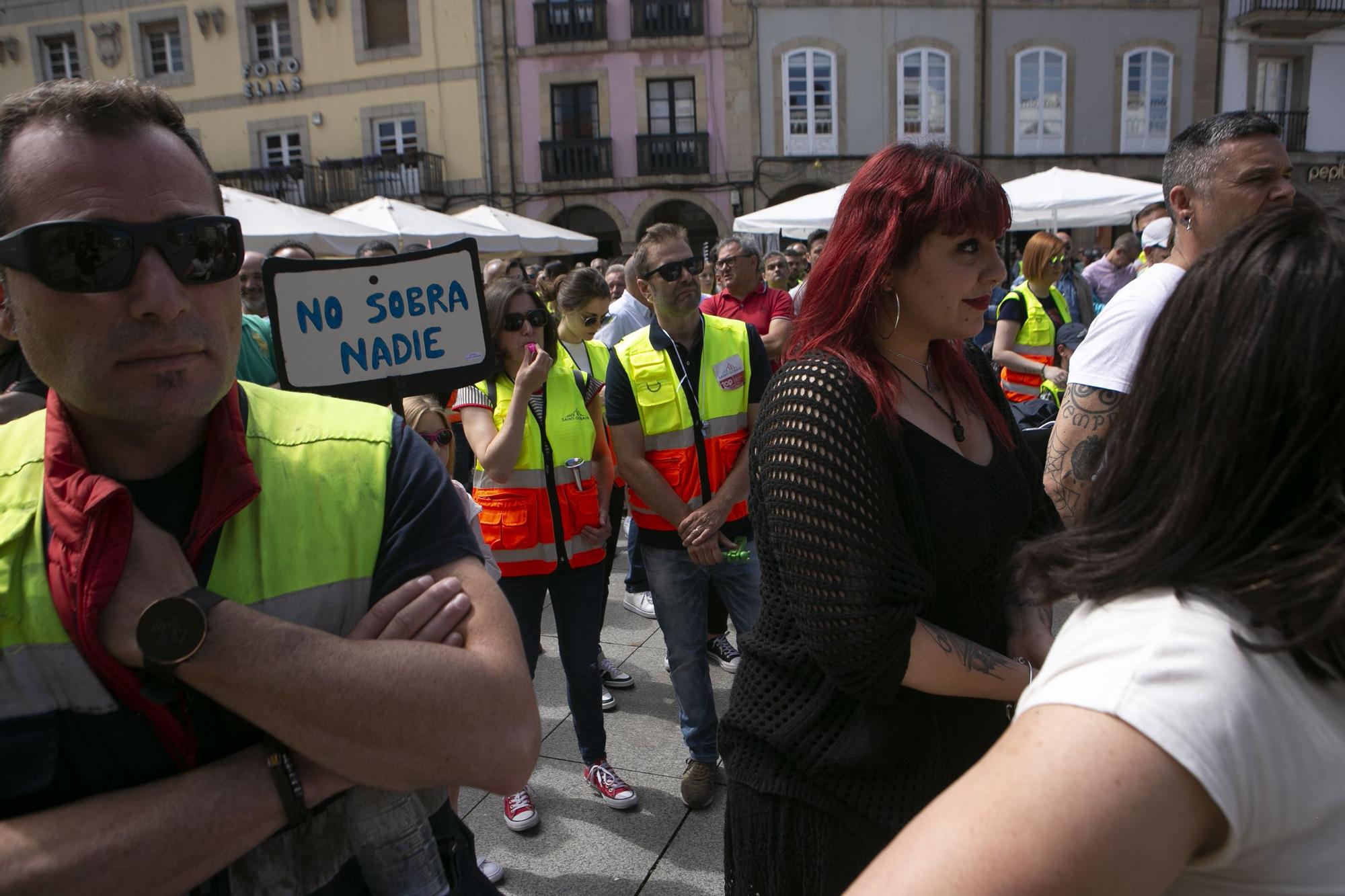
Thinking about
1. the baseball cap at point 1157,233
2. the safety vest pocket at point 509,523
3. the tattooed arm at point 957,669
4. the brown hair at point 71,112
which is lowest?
the safety vest pocket at point 509,523

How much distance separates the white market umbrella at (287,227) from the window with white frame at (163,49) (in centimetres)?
1781

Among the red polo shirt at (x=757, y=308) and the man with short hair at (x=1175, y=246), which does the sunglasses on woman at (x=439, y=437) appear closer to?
the man with short hair at (x=1175, y=246)

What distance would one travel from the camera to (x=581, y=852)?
313 cm

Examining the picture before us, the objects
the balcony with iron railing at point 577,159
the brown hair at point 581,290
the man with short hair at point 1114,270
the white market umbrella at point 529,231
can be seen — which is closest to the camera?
the brown hair at point 581,290

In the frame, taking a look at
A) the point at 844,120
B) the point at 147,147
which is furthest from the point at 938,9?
the point at 147,147

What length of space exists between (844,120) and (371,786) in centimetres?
2223

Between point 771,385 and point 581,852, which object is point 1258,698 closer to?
point 771,385

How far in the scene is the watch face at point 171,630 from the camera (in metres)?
0.99

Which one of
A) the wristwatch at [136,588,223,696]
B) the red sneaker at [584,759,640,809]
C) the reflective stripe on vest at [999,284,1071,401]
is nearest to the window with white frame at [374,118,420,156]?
the reflective stripe on vest at [999,284,1071,401]

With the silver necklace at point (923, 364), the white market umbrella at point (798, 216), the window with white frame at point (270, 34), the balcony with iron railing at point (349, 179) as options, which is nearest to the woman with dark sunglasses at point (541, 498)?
the silver necklace at point (923, 364)

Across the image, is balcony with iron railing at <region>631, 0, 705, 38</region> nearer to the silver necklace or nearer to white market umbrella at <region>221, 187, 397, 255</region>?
white market umbrella at <region>221, 187, 397, 255</region>

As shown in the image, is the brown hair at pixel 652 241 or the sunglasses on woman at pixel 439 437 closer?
the sunglasses on woman at pixel 439 437

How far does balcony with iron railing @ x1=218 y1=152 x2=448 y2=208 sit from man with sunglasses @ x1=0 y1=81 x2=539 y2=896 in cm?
2186

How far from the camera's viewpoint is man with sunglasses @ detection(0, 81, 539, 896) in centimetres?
103
